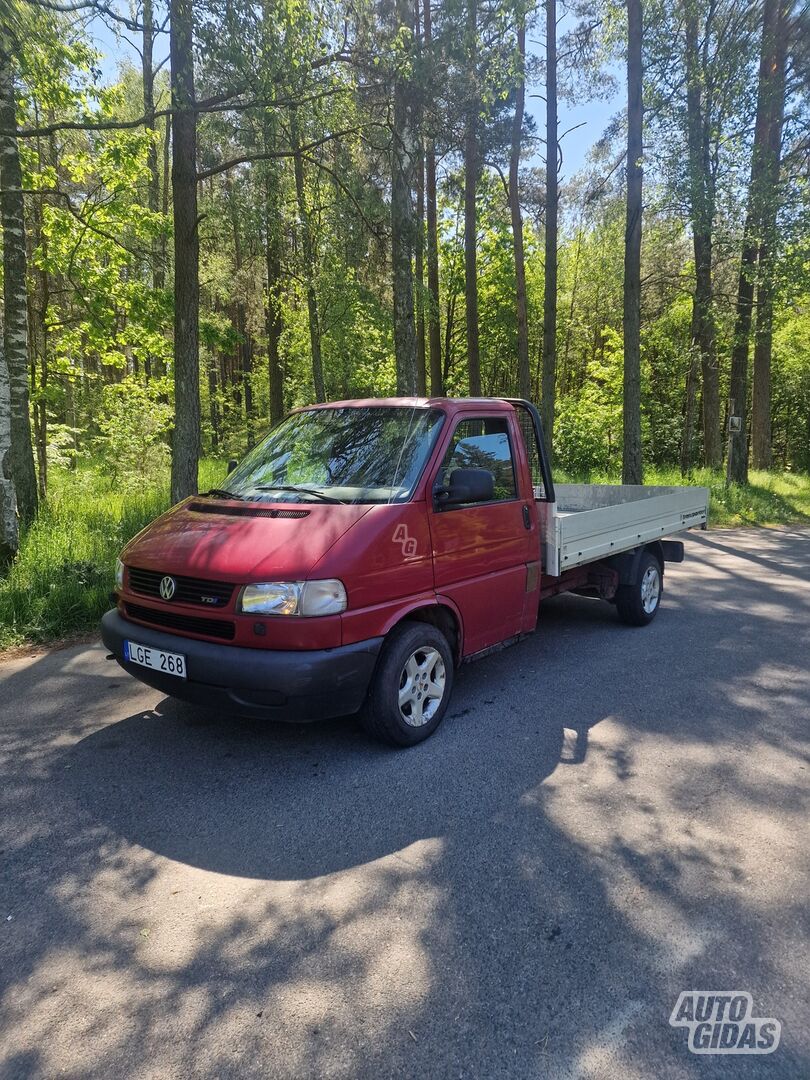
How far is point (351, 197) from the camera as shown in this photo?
10203mm

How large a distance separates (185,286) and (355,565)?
6.74 metres

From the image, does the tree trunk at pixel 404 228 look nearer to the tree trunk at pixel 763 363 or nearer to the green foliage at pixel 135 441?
the green foliage at pixel 135 441

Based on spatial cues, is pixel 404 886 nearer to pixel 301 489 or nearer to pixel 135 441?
pixel 301 489

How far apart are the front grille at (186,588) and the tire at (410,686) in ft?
3.12

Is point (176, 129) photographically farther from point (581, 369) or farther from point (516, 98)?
point (581, 369)

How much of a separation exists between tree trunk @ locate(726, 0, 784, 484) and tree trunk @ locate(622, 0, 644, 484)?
2594 mm

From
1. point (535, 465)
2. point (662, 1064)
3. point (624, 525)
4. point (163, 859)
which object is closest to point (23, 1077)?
point (163, 859)

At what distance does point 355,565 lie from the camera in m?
3.52

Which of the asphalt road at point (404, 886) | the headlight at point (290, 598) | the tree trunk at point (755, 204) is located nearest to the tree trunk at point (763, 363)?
the tree trunk at point (755, 204)

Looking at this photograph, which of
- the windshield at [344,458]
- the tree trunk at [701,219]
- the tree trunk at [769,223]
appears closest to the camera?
the windshield at [344,458]

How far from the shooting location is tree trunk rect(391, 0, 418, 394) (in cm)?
958

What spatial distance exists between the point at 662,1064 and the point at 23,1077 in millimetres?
1854

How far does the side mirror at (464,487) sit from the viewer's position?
4012 mm

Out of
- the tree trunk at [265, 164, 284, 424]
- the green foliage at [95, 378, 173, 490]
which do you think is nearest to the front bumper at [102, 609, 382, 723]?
the tree trunk at [265, 164, 284, 424]
